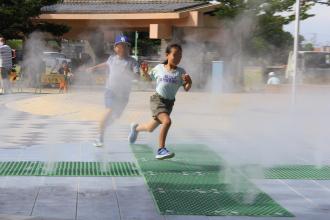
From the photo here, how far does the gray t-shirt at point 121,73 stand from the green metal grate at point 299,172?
1.97 m

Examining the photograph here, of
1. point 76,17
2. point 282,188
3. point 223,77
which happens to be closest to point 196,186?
point 282,188

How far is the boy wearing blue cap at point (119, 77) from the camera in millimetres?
7277

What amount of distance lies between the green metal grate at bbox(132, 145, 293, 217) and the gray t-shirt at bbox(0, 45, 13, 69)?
8768 mm

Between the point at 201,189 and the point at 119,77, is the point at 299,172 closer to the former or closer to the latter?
the point at 201,189

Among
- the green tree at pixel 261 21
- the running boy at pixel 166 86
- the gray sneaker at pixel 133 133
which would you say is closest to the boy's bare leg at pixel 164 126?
the running boy at pixel 166 86

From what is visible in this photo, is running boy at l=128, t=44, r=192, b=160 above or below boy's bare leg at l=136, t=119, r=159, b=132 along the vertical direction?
above

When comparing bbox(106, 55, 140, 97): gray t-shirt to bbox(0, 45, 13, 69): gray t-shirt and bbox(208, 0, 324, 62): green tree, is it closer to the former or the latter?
bbox(208, 0, 324, 62): green tree

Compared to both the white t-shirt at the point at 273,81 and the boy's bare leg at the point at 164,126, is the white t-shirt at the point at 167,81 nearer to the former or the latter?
the boy's bare leg at the point at 164,126

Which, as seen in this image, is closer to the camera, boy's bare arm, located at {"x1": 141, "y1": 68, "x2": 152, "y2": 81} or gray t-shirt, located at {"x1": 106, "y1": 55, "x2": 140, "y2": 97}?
gray t-shirt, located at {"x1": 106, "y1": 55, "x2": 140, "y2": 97}

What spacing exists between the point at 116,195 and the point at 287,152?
332 centimetres

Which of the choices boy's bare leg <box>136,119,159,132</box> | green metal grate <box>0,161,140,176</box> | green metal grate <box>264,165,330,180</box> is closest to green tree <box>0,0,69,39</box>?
boy's bare leg <box>136,119,159,132</box>

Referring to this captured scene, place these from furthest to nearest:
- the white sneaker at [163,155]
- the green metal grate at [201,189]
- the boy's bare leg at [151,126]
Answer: the boy's bare leg at [151,126] → the white sneaker at [163,155] → the green metal grate at [201,189]

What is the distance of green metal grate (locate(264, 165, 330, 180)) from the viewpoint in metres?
6.21

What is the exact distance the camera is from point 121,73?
287 inches
